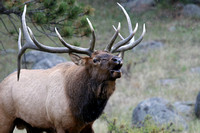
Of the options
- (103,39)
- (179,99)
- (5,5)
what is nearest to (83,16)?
(5,5)

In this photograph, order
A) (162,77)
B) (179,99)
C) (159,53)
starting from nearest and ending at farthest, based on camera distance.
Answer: (179,99) < (162,77) < (159,53)

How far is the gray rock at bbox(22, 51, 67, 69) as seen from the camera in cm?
937

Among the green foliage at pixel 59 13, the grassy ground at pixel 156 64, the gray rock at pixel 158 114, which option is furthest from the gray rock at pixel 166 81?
the green foliage at pixel 59 13

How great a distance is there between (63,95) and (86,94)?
315mm

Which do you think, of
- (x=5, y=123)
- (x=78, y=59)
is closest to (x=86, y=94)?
(x=78, y=59)

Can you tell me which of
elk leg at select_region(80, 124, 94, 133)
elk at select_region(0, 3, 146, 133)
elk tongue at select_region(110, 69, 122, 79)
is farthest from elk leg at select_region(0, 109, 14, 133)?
elk tongue at select_region(110, 69, 122, 79)

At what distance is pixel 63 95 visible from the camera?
427 cm

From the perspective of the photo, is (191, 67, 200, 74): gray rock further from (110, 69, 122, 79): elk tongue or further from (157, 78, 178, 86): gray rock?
(110, 69, 122, 79): elk tongue

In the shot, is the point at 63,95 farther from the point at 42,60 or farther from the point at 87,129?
the point at 42,60

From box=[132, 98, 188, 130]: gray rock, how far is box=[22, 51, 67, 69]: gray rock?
308cm

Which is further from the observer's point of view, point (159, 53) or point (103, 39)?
point (103, 39)

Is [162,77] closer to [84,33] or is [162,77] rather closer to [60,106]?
[84,33]

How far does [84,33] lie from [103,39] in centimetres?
1084

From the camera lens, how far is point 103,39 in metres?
17.0
